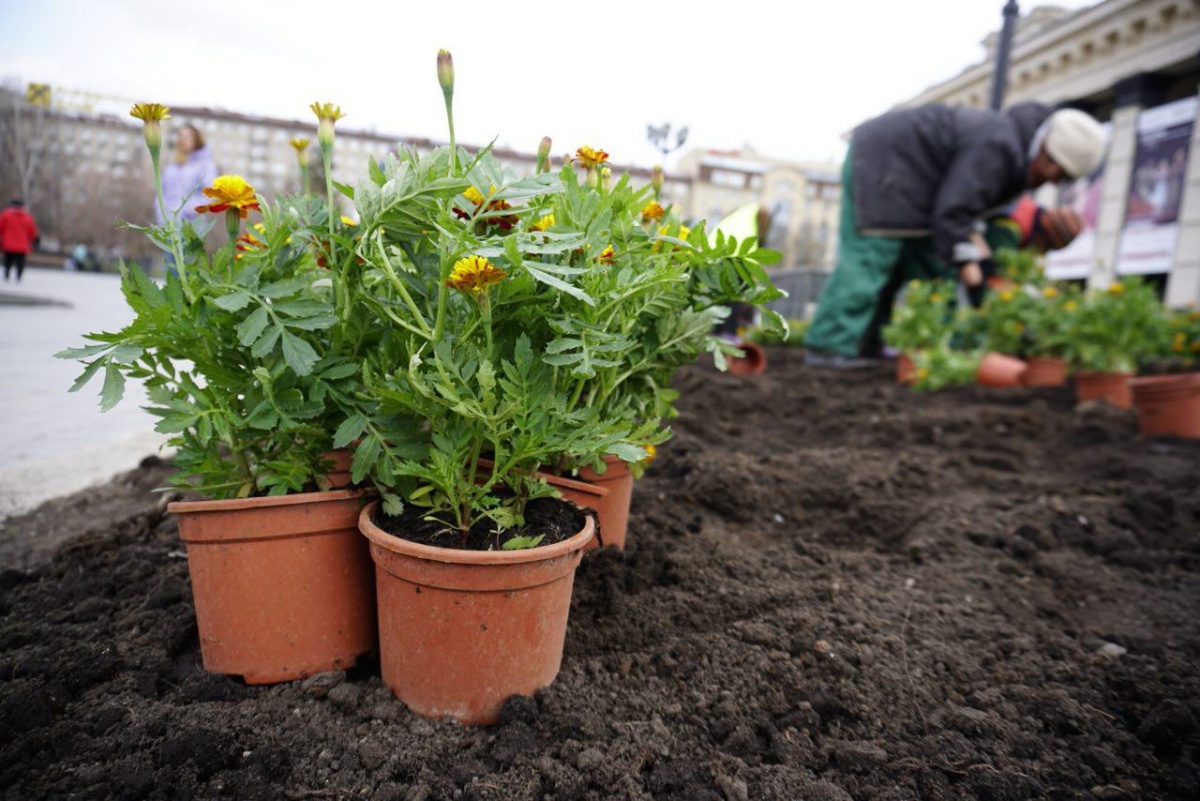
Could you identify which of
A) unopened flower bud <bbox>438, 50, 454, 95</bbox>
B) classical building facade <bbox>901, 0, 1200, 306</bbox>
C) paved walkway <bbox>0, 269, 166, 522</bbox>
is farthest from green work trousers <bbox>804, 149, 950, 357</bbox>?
classical building facade <bbox>901, 0, 1200, 306</bbox>

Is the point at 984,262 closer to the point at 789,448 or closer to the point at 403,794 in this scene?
the point at 789,448

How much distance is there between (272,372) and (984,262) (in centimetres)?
656

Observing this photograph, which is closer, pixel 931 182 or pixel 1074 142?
pixel 1074 142

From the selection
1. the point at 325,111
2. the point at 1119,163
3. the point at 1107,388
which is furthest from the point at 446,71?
the point at 1119,163

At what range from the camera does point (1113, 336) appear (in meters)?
4.71

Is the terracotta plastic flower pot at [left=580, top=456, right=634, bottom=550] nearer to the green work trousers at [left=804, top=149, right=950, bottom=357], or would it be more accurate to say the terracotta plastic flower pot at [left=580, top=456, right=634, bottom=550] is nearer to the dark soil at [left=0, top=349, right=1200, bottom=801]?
the dark soil at [left=0, top=349, right=1200, bottom=801]

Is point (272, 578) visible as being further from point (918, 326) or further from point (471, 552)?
point (918, 326)

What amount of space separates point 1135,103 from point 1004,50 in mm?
7248

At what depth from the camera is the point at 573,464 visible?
144cm

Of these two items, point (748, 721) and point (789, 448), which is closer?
point (748, 721)

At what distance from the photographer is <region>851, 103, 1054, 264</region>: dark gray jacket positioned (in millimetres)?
5141

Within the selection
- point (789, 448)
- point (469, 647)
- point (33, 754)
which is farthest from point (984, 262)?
point (33, 754)

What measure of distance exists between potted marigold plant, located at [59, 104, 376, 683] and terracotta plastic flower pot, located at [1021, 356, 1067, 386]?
5253 mm

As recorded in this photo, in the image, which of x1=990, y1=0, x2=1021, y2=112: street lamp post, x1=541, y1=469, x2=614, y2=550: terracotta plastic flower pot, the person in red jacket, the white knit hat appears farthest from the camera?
the person in red jacket
